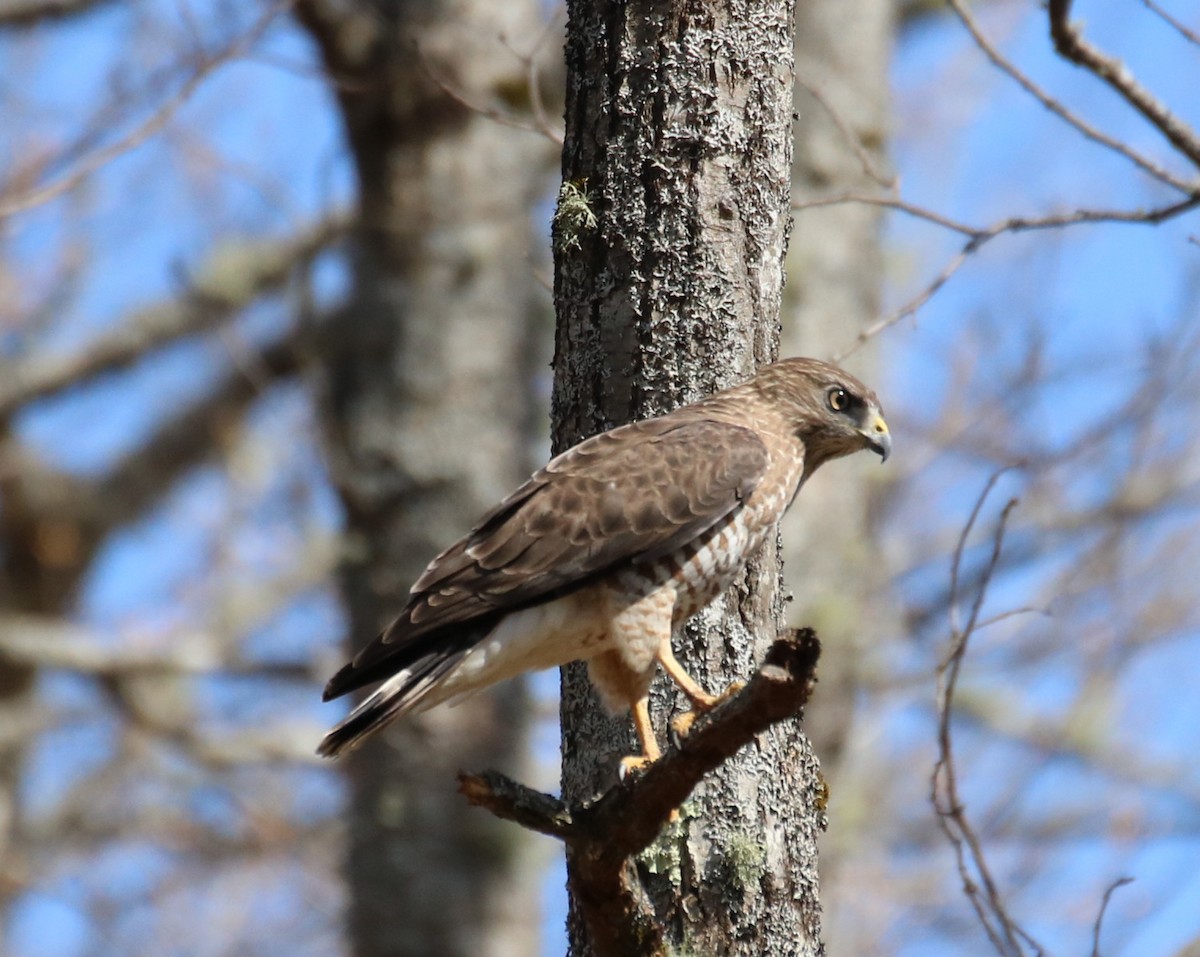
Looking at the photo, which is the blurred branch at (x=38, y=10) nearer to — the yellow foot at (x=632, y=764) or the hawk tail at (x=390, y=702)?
the hawk tail at (x=390, y=702)

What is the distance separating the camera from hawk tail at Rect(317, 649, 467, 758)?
320 cm

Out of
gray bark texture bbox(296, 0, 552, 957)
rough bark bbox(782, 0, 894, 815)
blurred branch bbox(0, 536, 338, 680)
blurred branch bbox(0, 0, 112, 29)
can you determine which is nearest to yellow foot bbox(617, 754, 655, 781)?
rough bark bbox(782, 0, 894, 815)

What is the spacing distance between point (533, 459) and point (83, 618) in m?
4.75

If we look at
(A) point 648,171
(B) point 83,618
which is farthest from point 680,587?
(B) point 83,618

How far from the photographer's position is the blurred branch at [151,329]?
10141 mm

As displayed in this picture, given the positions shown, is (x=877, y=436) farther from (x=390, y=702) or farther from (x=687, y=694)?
(x=390, y=702)

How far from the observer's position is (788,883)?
3582 millimetres

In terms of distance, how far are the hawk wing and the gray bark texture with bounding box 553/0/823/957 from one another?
0.27m

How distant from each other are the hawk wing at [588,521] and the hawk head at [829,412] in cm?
57

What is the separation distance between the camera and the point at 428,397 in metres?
8.88

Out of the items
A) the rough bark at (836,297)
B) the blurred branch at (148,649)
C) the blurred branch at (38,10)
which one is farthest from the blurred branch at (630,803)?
the blurred branch at (38,10)

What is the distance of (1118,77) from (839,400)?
1172 millimetres

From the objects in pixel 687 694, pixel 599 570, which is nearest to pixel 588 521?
pixel 599 570

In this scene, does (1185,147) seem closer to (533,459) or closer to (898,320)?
(898,320)
